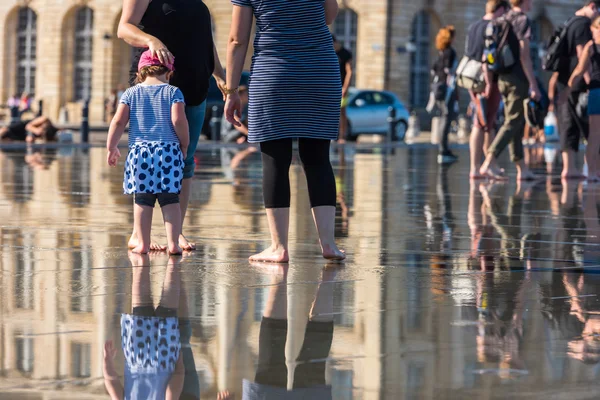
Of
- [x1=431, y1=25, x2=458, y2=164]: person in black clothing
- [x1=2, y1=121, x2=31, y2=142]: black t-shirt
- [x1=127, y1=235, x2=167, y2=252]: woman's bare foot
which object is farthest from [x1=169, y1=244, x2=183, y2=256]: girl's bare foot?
[x1=2, y1=121, x2=31, y2=142]: black t-shirt

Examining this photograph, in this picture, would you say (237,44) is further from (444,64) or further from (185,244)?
(444,64)

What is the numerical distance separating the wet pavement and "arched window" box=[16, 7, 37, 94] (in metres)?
41.7

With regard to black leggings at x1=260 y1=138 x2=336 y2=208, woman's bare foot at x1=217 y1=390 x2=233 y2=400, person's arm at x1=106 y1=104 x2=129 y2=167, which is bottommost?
woman's bare foot at x1=217 y1=390 x2=233 y2=400

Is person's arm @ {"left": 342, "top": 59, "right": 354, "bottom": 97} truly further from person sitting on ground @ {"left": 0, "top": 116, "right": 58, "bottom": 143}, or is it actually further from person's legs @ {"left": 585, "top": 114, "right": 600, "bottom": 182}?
person sitting on ground @ {"left": 0, "top": 116, "right": 58, "bottom": 143}

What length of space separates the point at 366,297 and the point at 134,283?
0.99m

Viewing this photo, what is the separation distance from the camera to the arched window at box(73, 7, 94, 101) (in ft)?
166

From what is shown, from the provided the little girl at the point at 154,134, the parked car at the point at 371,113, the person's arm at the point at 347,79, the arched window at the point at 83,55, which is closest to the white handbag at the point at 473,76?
the person's arm at the point at 347,79

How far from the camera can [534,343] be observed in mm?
4754

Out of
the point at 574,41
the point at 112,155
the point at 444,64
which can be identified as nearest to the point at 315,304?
the point at 112,155

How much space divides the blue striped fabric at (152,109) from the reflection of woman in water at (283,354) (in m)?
Answer: 1.66

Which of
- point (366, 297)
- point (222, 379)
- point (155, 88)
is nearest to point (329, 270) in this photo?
point (366, 297)

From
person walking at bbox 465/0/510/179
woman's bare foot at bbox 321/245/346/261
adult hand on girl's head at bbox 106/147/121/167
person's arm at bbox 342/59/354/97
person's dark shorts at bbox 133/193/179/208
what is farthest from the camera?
person's arm at bbox 342/59/354/97

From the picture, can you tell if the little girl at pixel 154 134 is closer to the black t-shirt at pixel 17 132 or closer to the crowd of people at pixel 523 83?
the crowd of people at pixel 523 83

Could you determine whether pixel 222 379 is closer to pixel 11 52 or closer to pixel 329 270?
pixel 329 270
